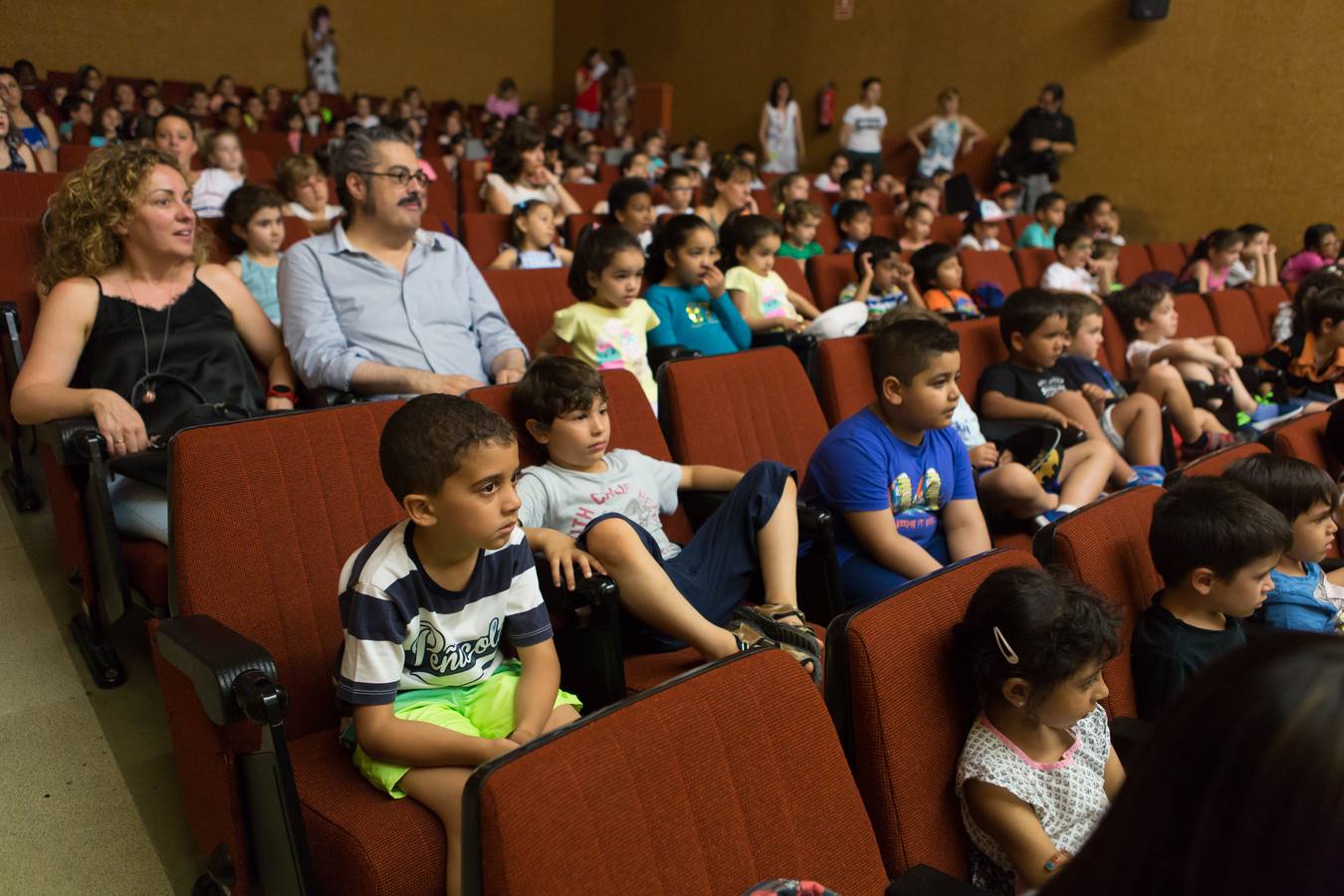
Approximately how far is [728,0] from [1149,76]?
15.3 ft

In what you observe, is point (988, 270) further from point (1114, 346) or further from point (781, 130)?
point (781, 130)

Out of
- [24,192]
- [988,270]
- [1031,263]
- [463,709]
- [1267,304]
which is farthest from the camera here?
[1031,263]

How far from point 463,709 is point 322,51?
10.5 m

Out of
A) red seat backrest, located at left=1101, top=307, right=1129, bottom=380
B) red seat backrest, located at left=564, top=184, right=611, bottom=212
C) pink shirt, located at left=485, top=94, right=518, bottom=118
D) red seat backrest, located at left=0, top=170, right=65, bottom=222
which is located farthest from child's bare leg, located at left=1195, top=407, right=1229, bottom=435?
pink shirt, located at left=485, top=94, right=518, bottom=118

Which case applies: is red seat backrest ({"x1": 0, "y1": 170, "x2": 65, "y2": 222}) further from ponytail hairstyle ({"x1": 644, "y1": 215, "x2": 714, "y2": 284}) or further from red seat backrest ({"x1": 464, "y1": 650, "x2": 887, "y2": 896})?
red seat backrest ({"x1": 464, "y1": 650, "x2": 887, "y2": 896})

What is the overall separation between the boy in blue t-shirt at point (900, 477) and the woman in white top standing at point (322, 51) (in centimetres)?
982

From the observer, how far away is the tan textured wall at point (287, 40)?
29.9ft

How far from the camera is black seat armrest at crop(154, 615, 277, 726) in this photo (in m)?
1.09

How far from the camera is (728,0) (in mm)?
10586

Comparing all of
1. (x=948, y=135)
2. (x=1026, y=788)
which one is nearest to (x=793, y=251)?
(x=1026, y=788)

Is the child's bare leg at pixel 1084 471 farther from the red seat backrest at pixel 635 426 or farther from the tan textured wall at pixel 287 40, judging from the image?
the tan textured wall at pixel 287 40

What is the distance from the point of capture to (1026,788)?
1.17 meters

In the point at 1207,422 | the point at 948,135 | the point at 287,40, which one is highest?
the point at 287,40

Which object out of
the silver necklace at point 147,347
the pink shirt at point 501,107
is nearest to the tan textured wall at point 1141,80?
the pink shirt at point 501,107
